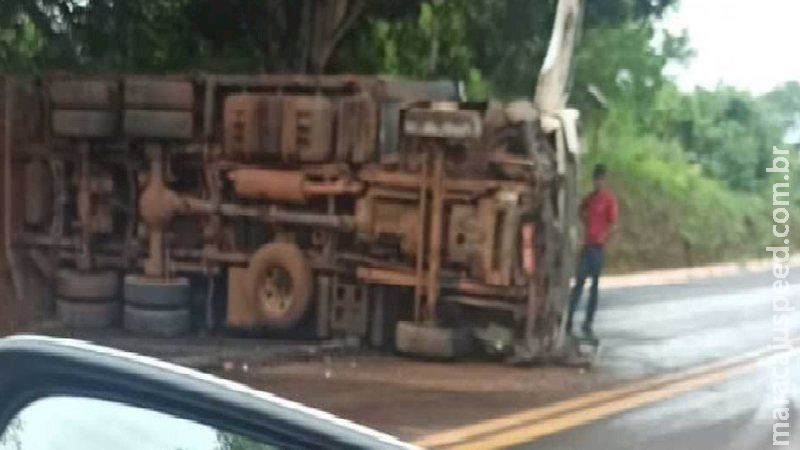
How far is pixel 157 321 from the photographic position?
11.3 m

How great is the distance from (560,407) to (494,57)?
296 inches

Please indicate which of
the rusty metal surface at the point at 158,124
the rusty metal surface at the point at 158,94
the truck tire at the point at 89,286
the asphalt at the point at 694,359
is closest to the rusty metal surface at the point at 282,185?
the rusty metal surface at the point at 158,124

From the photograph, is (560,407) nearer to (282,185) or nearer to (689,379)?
(689,379)

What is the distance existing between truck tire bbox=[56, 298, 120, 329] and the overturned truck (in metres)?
0.01

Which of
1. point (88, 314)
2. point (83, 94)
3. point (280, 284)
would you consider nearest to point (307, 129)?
point (280, 284)

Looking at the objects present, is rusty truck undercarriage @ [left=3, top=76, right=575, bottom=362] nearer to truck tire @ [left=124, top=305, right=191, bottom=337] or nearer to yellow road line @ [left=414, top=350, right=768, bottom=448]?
truck tire @ [left=124, top=305, right=191, bottom=337]

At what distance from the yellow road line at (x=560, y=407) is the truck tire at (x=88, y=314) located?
4317mm

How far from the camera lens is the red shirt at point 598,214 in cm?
1148

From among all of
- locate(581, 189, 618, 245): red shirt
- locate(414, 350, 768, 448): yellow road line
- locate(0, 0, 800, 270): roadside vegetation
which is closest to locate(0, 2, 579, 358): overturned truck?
locate(581, 189, 618, 245): red shirt

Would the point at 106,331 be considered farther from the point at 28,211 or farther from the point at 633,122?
the point at 633,122

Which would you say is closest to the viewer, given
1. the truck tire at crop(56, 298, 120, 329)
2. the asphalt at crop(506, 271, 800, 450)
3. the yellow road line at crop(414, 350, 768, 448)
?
the yellow road line at crop(414, 350, 768, 448)

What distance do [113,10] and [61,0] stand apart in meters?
0.54

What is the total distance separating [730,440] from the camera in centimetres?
783

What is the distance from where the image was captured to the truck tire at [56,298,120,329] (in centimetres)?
1143
